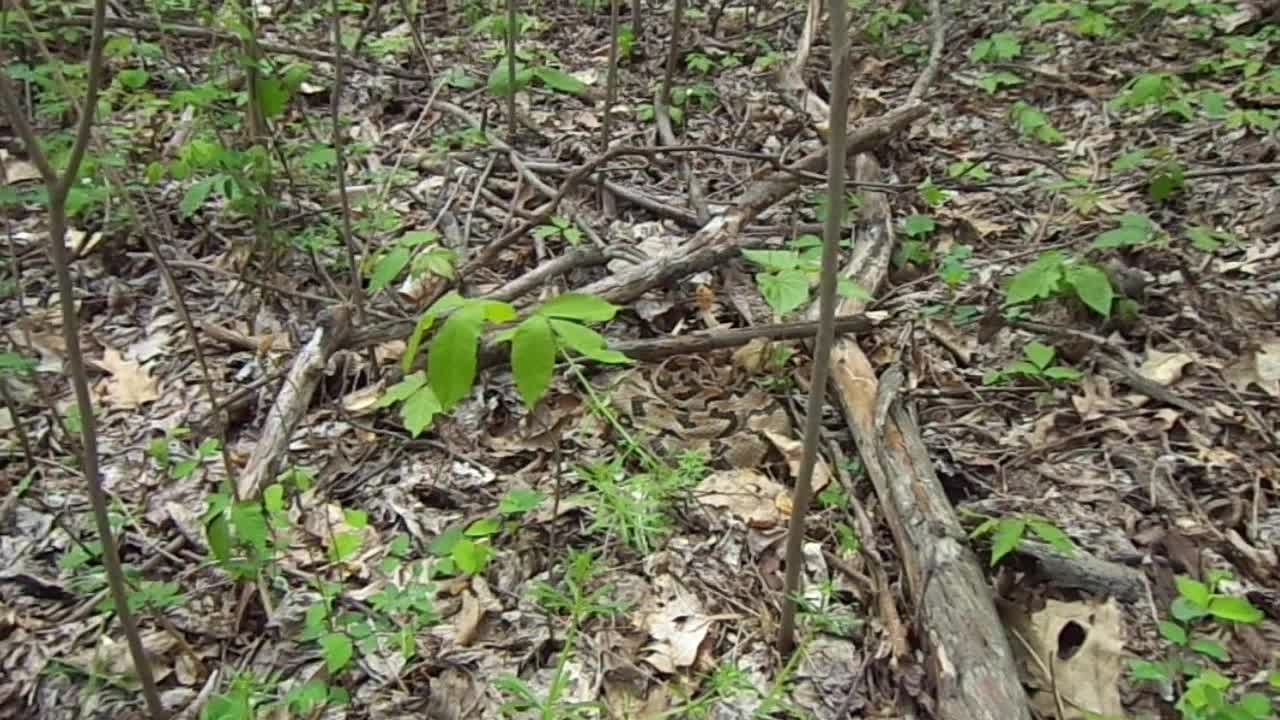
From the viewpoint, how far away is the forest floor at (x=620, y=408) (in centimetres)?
206

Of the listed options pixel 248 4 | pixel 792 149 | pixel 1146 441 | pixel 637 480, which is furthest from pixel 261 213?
pixel 1146 441

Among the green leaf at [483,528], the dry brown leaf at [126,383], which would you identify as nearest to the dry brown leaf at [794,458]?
the green leaf at [483,528]

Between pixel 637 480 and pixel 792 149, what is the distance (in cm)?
213

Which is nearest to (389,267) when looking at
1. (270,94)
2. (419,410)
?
(419,410)

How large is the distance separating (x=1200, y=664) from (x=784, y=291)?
1149 mm

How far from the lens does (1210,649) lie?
188 cm

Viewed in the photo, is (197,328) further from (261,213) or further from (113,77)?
(113,77)

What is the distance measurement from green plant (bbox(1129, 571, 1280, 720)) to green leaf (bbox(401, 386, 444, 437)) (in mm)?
1471

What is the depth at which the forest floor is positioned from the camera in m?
2.06

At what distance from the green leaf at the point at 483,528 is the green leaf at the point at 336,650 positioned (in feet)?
1.20

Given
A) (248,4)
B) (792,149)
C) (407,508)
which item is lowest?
(407,508)

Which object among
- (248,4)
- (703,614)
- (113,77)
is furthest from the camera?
(113,77)

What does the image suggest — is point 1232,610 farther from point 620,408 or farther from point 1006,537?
point 620,408

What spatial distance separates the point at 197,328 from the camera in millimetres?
3217
